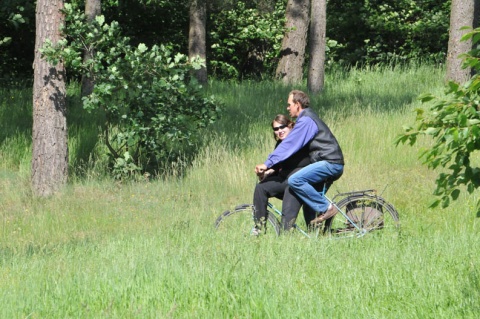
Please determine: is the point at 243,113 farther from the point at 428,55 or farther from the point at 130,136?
the point at 428,55

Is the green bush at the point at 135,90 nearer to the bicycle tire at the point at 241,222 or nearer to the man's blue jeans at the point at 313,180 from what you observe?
the bicycle tire at the point at 241,222

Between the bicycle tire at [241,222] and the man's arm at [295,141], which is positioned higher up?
the man's arm at [295,141]

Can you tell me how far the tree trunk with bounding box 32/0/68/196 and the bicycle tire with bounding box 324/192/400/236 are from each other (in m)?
5.35

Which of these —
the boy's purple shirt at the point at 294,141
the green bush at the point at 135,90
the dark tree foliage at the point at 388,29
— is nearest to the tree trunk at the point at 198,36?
the dark tree foliage at the point at 388,29

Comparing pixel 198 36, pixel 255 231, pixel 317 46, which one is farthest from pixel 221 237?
pixel 198 36

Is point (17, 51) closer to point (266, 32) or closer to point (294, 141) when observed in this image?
point (266, 32)

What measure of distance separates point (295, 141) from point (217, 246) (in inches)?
56.7

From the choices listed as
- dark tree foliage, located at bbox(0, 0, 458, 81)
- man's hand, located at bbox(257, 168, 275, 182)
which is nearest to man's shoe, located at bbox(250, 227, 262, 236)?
man's hand, located at bbox(257, 168, 275, 182)

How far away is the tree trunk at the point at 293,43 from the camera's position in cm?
2192

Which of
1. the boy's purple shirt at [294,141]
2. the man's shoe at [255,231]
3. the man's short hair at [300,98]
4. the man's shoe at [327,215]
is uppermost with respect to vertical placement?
the man's short hair at [300,98]

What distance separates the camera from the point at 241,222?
917 cm

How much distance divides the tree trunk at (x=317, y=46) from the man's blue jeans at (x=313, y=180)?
414 inches

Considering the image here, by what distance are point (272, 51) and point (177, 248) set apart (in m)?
19.1

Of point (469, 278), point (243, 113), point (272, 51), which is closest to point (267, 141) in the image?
point (243, 113)
